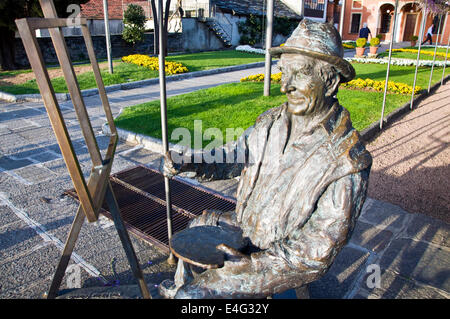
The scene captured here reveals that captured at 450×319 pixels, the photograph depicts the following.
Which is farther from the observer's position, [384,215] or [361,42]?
[361,42]

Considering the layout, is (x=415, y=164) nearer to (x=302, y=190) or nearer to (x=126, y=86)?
(x=302, y=190)

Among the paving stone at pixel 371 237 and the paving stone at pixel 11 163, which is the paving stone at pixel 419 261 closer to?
the paving stone at pixel 371 237

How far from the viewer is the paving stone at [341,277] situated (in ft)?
9.95

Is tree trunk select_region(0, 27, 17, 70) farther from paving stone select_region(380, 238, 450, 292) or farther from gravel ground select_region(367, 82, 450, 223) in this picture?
paving stone select_region(380, 238, 450, 292)

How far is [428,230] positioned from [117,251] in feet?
10.9

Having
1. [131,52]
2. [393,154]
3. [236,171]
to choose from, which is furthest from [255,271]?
[131,52]

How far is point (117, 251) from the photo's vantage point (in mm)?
3592

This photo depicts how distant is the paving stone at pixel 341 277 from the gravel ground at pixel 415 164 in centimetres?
146

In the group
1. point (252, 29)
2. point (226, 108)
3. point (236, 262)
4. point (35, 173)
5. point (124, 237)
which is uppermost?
point (252, 29)

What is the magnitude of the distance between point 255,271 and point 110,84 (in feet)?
33.1

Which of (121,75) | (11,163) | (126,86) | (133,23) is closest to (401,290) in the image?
(11,163)

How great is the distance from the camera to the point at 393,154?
6320 mm

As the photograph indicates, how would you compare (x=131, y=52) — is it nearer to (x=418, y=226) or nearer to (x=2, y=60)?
(x=2, y=60)
